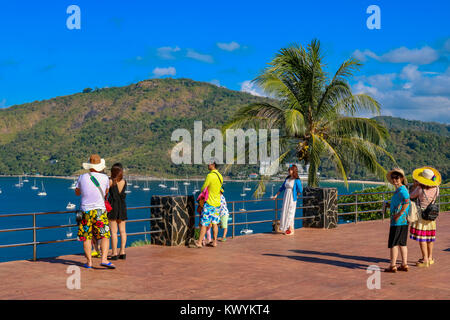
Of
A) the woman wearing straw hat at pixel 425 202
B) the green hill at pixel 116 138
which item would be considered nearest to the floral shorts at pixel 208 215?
the woman wearing straw hat at pixel 425 202

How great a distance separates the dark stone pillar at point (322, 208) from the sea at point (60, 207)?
112 feet

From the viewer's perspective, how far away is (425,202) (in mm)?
8617

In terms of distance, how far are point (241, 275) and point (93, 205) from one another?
8.58 feet

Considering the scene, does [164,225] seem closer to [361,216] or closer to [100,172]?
[100,172]

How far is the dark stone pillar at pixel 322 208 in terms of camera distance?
13.9 meters

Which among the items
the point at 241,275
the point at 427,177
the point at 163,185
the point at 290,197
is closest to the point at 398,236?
the point at 427,177

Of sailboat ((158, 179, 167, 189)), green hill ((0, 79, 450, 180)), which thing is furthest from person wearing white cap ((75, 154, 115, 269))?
sailboat ((158, 179, 167, 189))

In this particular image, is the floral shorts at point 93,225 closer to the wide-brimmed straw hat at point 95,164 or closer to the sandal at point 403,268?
the wide-brimmed straw hat at point 95,164

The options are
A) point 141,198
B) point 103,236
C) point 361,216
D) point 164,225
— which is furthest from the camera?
point 141,198

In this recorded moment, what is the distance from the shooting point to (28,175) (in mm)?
177125

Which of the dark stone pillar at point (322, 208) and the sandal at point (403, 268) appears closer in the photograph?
the sandal at point (403, 268)

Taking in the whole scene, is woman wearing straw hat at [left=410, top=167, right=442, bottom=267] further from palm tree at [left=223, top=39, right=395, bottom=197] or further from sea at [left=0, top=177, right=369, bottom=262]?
sea at [left=0, top=177, right=369, bottom=262]
